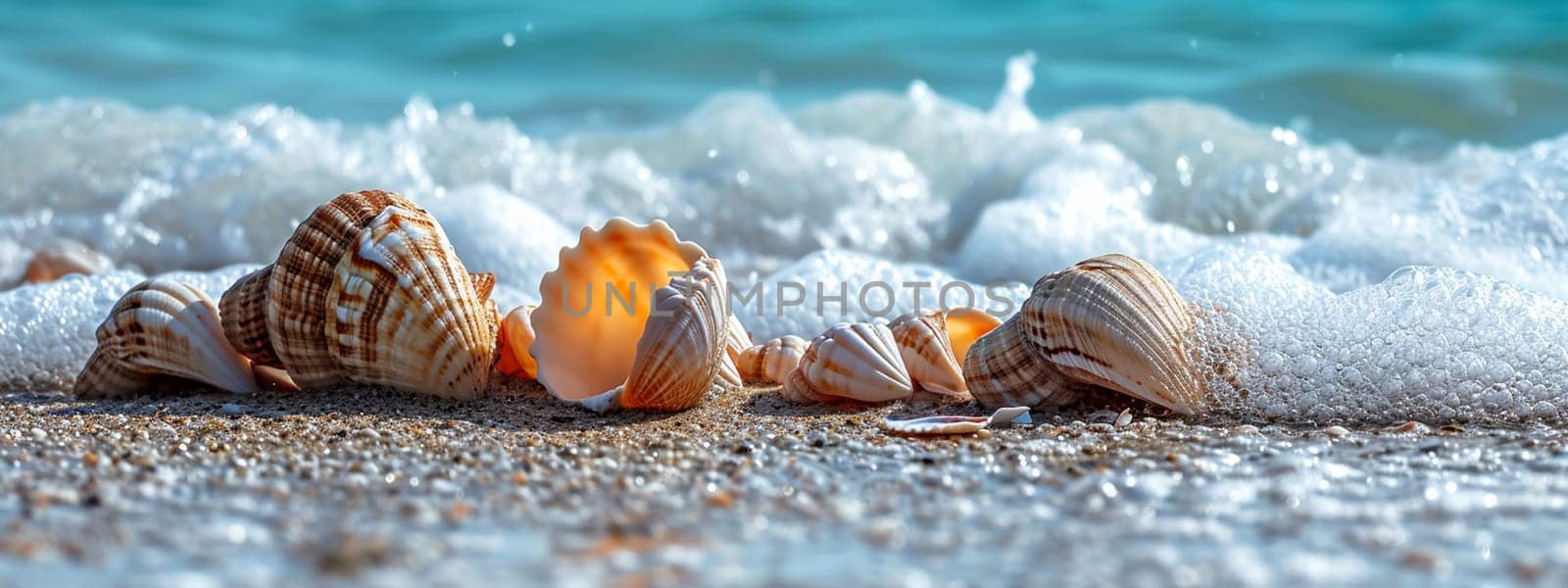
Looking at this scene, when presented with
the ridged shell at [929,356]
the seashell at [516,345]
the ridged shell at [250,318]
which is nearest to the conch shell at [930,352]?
the ridged shell at [929,356]

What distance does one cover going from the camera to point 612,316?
369 centimetres

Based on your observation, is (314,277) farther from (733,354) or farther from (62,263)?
(62,263)

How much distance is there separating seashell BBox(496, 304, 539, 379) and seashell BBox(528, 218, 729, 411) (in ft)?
0.29

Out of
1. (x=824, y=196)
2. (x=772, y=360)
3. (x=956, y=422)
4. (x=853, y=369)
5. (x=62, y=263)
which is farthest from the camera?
(x=824, y=196)

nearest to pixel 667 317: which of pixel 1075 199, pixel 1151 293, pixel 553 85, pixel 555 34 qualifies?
pixel 1151 293

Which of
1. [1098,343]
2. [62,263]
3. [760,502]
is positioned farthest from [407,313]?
[62,263]

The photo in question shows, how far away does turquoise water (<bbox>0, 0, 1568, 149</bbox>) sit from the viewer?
9.34m

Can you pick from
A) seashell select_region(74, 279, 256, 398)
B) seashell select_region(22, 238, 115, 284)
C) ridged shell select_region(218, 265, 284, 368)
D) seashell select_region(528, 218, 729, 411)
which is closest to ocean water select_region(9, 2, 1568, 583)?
seashell select_region(22, 238, 115, 284)

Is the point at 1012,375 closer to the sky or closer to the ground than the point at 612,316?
closer to the ground

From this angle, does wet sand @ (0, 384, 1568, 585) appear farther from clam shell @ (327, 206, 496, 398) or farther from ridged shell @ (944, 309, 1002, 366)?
ridged shell @ (944, 309, 1002, 366)

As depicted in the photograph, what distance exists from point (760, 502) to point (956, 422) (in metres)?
0.87

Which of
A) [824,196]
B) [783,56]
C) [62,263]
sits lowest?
[62,263]

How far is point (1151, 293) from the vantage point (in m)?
3.31

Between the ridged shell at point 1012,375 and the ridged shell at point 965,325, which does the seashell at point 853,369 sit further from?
the ridged shell at point 965,325
